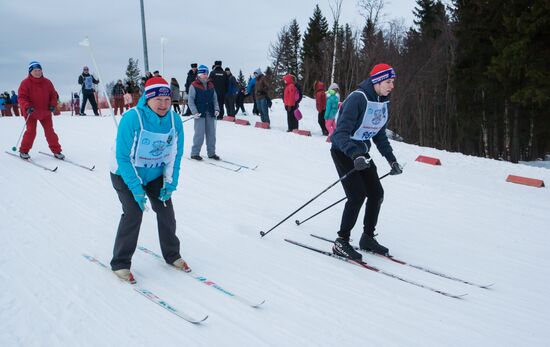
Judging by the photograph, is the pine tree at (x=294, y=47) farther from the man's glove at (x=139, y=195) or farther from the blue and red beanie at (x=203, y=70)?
the man's glove at (x=139, y=195)

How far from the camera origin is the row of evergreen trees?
1803 centimetres

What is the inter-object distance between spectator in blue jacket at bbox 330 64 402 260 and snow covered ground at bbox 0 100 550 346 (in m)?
0.50

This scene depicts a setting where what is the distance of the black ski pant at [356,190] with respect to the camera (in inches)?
165

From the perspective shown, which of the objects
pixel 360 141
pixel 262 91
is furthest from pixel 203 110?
pixel 262 91

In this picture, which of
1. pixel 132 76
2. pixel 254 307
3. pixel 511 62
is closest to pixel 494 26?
pixel 511 62

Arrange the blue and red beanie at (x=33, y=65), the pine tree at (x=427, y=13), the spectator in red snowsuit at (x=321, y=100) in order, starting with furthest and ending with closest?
the pine tree at (x=427, y=13), the spectator in red snowsuit at (x=321, y=100), the blue and red beanie at (x=33, y=65)

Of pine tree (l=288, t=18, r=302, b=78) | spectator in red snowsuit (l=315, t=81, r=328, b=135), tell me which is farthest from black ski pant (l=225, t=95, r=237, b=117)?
pine tree (l=288, t=18, r=302, b=78)

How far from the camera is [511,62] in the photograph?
18.5 metres

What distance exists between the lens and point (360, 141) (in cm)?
440

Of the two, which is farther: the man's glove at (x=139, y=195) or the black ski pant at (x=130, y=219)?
the black ski pant at (x=130, y=219)

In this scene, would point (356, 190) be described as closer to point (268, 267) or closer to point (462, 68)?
point (268, 267)

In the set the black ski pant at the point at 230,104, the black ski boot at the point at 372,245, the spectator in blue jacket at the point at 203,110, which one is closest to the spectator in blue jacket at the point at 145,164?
the black ski boot at the point at 372,245

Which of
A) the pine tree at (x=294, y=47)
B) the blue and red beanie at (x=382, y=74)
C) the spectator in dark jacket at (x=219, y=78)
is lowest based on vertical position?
the blue and red beanie at (x=382, y=74)

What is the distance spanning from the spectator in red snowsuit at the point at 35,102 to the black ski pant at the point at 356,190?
6.10 metres
